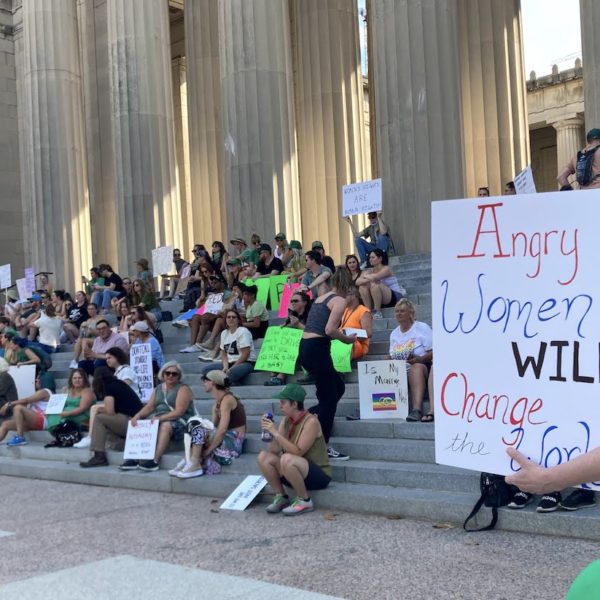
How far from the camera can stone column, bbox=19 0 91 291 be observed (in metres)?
21.9

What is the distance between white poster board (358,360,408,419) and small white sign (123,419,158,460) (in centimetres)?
250

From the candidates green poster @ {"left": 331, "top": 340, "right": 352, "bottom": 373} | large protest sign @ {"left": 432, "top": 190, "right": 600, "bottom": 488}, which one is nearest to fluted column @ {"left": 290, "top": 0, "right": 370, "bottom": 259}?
green poster @ {"left": 331, "top": 340, "right": 352, "bottom": 373}

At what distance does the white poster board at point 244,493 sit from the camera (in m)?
7.88

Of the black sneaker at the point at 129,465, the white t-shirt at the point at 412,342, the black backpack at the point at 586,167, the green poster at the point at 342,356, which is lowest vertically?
the black sneaker at the point at 129,465

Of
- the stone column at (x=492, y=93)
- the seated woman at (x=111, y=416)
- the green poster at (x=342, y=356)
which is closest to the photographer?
the green poster at (x=342, y=356)

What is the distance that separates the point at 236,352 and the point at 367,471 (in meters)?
4.15

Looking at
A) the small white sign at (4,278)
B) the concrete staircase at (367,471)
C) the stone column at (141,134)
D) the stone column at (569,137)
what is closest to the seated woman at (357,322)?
the concrete staircase at (367,471)

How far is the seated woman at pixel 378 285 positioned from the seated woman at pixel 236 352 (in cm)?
170

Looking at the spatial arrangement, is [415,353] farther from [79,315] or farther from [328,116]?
[328,116]

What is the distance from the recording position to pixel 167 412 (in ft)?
33.8

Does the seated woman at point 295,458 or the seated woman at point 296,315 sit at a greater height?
the seated woman at point 296,315

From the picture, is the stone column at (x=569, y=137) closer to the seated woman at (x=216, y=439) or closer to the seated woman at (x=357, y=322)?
the seated woman at (x=357, y=322)

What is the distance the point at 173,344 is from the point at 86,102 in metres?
14.6

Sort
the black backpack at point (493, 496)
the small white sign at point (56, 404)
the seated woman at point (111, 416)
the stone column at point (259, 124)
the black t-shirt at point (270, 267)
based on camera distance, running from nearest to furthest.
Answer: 1. the black backpack at point (493, 496)
2. the seated woman at point (111, 416)
3. the small white sign at point (56, 404)
4. the black t-shirt at point (270, 267)
5. the stone column at point (259, 124)
